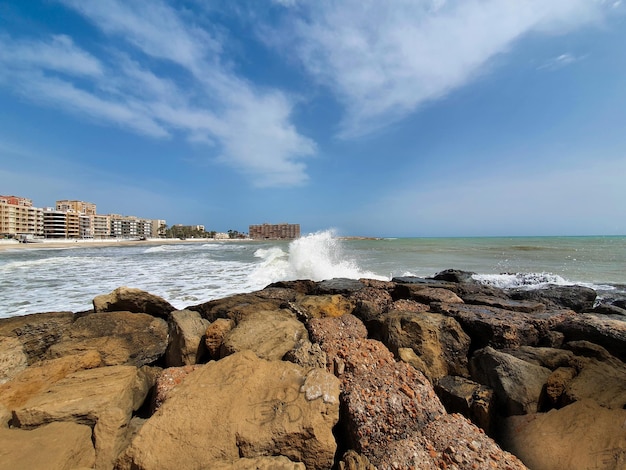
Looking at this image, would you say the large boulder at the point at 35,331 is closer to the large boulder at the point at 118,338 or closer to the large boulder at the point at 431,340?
the large boulder at the point at 118,338

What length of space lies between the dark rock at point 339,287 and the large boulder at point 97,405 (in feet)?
11.5

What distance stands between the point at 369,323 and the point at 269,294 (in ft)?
7.60

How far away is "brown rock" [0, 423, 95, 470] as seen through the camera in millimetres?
1820

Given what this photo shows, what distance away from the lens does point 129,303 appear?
430 cm

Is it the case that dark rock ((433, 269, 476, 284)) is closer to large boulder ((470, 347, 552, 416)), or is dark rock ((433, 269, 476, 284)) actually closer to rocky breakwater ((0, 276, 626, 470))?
rocky breakwater ((0, 276, 626, 470))

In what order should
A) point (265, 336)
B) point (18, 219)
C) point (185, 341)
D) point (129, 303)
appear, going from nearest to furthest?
point (265, 336)
point (185, 341)
point (129, 303)
point (18, 219)

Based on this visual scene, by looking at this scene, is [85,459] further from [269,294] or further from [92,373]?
[269,294]

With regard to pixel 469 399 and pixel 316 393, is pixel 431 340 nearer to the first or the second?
pixel 469 399

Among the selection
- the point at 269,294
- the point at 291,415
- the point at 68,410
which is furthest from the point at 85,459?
the point at 269,294

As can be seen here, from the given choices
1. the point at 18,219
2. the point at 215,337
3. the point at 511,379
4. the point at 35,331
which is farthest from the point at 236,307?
the point at 18,219

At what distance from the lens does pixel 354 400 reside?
83.3 inches

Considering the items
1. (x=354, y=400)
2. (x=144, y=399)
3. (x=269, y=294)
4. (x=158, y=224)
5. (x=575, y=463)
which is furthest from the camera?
(x=158, y=224)

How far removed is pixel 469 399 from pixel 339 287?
352cm

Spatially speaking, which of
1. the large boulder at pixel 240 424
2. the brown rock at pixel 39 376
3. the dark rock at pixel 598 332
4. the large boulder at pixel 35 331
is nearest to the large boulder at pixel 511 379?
the dark rock at pixel 598 332
